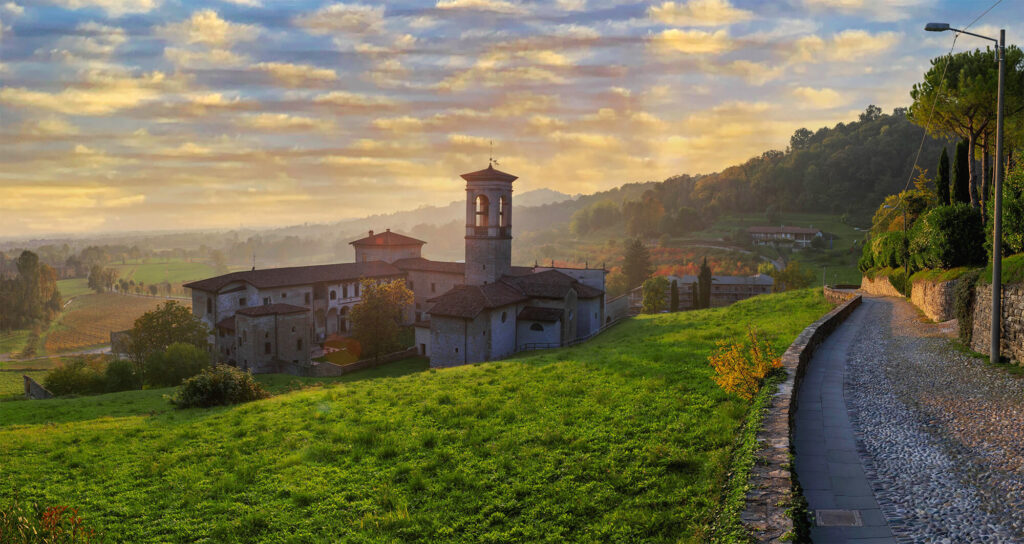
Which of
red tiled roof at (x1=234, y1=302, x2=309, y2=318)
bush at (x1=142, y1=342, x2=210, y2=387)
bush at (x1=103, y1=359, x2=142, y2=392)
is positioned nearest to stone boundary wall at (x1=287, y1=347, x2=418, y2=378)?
red tiled roof at (x1=234, y1=302, x2=309, y2=318)

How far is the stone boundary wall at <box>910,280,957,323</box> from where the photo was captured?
68.3 ft

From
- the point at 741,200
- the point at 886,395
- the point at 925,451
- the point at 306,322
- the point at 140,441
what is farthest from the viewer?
the point at 741,200

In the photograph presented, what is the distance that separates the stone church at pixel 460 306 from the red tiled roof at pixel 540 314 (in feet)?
0.23

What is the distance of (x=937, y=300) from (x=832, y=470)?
1934cm

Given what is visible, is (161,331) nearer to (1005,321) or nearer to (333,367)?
(333,367)

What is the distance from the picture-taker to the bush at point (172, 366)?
3606cm

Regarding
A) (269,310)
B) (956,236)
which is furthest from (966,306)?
(269,310)

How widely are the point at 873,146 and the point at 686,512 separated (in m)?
143

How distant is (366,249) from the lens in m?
64.1

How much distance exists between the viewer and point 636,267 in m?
92.4

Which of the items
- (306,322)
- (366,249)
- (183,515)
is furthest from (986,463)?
(366,249)

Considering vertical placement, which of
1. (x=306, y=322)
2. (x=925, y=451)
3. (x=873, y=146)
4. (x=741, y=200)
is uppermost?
(x=873, y=146)

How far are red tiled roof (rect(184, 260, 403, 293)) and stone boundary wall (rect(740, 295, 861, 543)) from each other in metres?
47.0

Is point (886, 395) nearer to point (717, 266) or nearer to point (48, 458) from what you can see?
point (48, 458)
